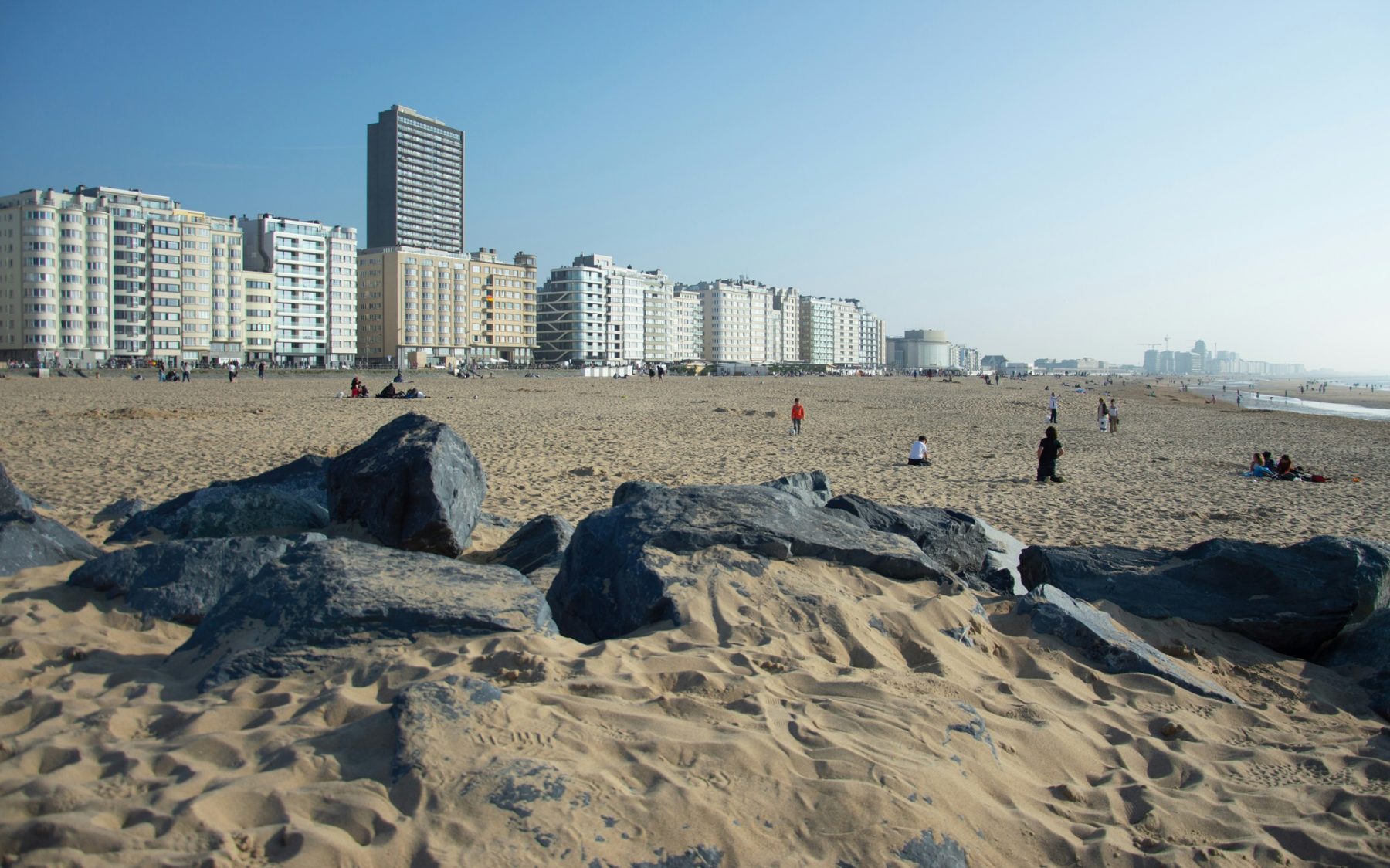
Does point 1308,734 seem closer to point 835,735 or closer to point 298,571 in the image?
point 835,735

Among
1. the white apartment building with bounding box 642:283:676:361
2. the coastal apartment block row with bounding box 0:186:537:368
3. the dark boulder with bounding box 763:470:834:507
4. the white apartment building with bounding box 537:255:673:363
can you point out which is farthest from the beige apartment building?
the dark boulder with bounding box 763:470:834:507

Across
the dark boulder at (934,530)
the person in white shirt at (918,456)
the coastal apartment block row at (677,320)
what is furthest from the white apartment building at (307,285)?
the dark boulder at (934,530)

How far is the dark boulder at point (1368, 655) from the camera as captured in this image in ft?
15.9

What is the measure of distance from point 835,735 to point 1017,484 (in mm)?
11592

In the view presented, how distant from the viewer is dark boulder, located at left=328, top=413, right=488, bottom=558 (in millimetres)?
6312

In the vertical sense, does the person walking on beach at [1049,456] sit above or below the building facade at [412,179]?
below

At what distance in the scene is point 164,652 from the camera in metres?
4.35

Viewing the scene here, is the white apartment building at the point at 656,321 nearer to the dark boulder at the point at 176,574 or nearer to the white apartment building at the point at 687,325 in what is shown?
the white apartment building at the point at 687,325

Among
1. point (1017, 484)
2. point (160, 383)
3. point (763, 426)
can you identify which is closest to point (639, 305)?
point (160, 383)

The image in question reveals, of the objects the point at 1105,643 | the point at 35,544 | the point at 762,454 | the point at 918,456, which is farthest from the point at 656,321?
the point at 1105,643

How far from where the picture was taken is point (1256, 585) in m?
5.77

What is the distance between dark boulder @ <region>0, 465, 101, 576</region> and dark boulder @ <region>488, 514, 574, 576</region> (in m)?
2.86

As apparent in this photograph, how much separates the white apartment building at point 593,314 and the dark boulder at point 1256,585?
11544 centimetres

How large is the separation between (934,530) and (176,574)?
5.36m
